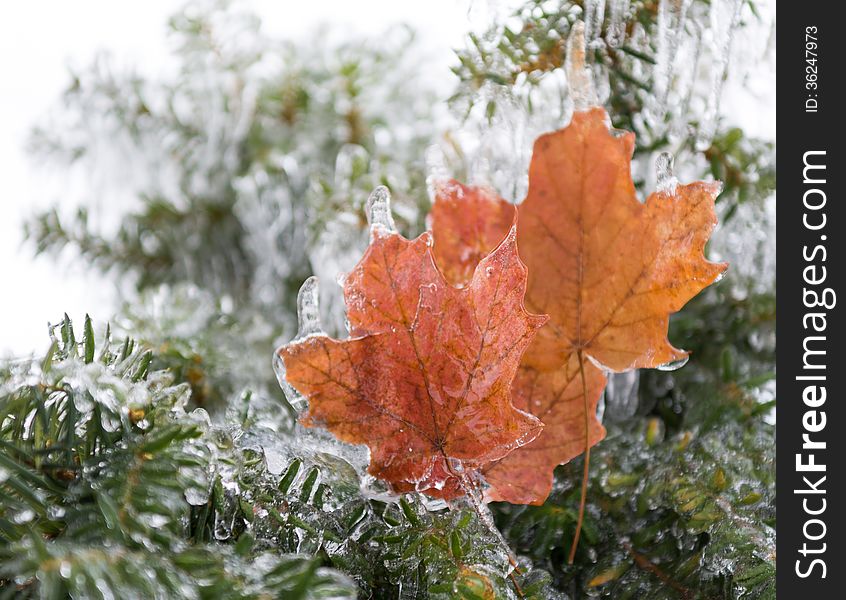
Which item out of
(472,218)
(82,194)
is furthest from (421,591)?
(82,194)

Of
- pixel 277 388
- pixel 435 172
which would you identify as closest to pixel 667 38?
pixel 435 172

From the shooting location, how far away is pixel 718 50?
0.38m

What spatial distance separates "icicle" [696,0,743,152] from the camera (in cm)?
37

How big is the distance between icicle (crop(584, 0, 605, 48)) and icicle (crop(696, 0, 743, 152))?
0.06 m

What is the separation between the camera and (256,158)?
24.7 inches

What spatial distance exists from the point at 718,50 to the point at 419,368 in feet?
0.77

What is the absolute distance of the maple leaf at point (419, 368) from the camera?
250mm

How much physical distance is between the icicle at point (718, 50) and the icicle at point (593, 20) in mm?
59

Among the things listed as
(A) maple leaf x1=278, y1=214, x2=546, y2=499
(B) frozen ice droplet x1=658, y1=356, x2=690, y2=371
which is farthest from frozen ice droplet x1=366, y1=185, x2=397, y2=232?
(B) frozen ice droplet x1=658, y1=356, x2=690, y2=371

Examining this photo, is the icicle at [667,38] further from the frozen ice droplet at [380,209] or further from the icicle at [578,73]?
the frozen ice droplet at [380,209]

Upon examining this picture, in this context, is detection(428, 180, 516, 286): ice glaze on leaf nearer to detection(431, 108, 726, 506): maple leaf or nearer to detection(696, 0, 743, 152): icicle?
detection(431, 108, 726, 506): maple leaf

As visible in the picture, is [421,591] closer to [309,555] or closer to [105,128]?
[309,555]

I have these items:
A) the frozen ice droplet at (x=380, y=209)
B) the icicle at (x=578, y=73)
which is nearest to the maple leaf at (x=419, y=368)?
the frozen ice droplet at (x=380, y=209)
